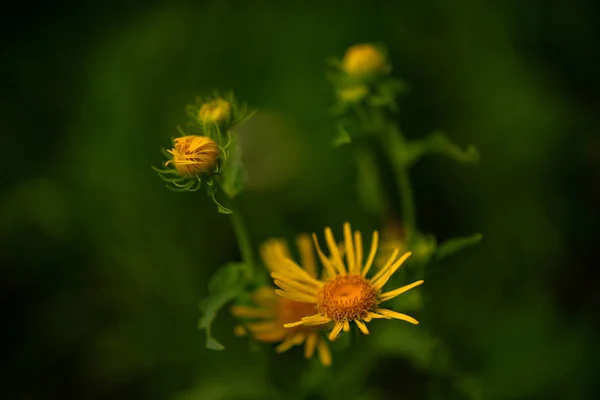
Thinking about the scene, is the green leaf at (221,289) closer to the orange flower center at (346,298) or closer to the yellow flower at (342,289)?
the yellow flower at (342,289)

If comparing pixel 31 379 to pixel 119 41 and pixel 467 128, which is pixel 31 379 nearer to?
pixel 119 41

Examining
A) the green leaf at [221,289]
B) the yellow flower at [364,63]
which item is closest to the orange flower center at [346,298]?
the green leaf at [221,289]

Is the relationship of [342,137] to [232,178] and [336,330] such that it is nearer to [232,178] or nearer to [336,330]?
[232,178]

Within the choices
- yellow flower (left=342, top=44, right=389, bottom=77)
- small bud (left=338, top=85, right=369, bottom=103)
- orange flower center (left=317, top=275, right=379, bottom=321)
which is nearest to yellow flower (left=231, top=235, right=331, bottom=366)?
orange flower center (left=317, top=275, right=379, bottom=321)

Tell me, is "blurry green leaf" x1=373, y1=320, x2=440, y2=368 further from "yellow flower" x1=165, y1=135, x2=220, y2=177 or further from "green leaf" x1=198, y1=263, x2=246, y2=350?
"yellow flower" x1=165, y1=135, x2=220, y2=177

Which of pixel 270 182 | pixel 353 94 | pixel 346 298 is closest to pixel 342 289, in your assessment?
pixel 346 298

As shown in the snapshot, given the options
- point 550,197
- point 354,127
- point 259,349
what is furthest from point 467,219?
point 259,349
